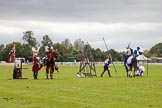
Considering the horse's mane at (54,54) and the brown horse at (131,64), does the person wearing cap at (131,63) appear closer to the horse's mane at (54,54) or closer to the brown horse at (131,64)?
the brown horse at (131,64)

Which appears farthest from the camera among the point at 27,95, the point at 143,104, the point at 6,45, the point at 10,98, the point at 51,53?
the point at 6,45

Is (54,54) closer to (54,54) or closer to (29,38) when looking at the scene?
(54,54)

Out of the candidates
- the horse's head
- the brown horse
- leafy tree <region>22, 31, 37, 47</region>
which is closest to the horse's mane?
the horse's head

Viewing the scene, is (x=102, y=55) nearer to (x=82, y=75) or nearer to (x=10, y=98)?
(x=82, y=75)

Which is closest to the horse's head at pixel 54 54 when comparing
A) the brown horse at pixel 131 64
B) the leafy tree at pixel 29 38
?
the brown horse at pixel 131 64

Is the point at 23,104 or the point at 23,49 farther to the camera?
the point at 23,49

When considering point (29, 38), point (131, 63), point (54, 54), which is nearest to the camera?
point (54, 54)

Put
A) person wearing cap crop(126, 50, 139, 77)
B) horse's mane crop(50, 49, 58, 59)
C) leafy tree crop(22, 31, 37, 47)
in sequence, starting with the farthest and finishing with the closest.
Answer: leafy tree crop(22, 31, 37, 47) < person wearing cap crop(126, 50, 139, 77) < horse's mane crop(50, 49, 58, 59)

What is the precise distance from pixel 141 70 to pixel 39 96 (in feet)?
74.9

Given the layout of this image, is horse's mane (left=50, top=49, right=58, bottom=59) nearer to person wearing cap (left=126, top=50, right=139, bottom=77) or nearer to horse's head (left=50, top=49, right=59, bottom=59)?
horse's head (left=50, top=49, right=59, bottom=59)

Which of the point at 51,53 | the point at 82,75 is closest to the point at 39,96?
the point at 51,53

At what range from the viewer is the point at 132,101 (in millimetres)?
15156

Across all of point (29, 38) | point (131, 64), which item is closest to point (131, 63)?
point (131, 64)

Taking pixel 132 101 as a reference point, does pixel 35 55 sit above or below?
above
